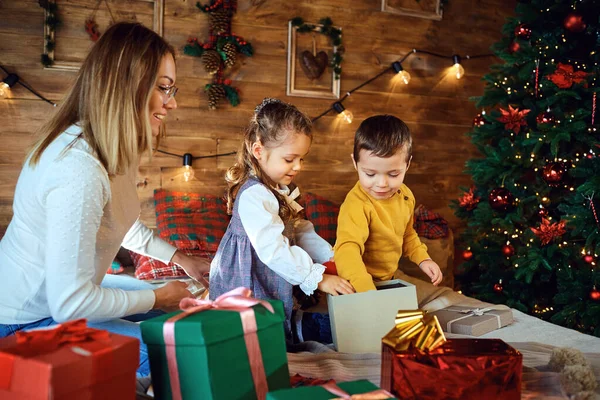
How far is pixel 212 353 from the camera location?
39.7 inches

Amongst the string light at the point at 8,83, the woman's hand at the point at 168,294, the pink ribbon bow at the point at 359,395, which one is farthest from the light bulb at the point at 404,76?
the pink ribbon bow at the point at 359,395

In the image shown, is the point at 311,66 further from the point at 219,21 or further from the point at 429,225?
the point at 429,225

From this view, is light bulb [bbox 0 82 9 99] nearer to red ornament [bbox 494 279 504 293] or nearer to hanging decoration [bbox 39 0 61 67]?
hanging decoration [bbox 39 0 61 67]

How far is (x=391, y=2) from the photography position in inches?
151

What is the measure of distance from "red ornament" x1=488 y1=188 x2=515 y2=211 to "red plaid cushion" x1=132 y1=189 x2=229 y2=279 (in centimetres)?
148

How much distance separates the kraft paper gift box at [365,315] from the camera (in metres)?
1.71

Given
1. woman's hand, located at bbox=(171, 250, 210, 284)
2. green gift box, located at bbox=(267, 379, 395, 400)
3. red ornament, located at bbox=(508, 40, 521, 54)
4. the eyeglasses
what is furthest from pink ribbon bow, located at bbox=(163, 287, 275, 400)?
red ornament, located at bbox=(508, 40, 521, 54)

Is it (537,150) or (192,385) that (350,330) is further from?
(537,150)

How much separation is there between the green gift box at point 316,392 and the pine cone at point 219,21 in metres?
2.77

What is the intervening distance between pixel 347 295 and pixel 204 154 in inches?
80.1

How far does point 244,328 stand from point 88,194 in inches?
22.3

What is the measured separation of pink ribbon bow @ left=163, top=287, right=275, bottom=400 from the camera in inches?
40.5

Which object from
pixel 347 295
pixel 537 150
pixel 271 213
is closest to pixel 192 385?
pixel 347 295

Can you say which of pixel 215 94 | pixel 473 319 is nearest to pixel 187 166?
pixel 215 94
